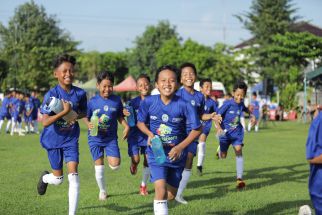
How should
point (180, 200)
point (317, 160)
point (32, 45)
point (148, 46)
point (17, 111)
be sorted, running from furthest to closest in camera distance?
point (148, 46)
point (32, 45)
point (17, 111)
point (180, 200)
point (317, 160)

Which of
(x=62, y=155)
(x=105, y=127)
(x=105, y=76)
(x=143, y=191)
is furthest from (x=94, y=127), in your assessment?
(x=143, y=191)

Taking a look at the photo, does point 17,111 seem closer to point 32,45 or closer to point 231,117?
point 231,117

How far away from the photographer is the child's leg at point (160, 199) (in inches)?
238

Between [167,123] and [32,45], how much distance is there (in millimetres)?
62170

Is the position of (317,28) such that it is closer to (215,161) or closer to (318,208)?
(215,161)

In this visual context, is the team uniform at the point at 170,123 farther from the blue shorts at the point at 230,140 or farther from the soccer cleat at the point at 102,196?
the blue shorts at the point at 230,140

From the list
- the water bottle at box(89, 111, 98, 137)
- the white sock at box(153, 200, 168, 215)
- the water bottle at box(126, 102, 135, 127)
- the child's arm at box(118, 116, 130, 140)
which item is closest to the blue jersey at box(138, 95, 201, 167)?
the white sock at box(153, 200, 168, 215)

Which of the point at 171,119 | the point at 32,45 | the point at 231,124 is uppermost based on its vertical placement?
the point at 32,45

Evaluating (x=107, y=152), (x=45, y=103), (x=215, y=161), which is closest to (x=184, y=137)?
(x=45, y=103)

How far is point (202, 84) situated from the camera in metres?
11.2

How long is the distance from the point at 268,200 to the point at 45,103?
4098 millimetres

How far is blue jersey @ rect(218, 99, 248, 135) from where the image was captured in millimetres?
10688

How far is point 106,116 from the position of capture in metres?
8.80

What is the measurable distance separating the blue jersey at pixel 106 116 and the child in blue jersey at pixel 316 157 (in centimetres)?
440
